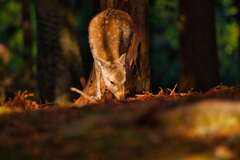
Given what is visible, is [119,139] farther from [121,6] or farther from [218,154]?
[121,6]

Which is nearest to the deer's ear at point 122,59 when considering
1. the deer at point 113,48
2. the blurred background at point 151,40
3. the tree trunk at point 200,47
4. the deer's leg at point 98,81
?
the deer at point 113,48

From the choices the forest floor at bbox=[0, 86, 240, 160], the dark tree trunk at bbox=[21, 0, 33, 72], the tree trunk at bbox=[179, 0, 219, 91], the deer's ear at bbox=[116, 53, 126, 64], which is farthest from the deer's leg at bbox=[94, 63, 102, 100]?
the dark tree trunk at bbox=[21, 0, 33, 72]

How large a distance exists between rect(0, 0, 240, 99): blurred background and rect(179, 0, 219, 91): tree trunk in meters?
9.87

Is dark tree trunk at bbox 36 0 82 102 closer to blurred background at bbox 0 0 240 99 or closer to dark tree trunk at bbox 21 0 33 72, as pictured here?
blurred background at bbox 0 0 240 99

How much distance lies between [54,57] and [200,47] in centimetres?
364

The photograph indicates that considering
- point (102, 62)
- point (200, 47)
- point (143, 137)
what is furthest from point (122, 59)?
point (200, 47)

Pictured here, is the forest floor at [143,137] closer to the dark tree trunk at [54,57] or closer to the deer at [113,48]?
the deer at [113,48]

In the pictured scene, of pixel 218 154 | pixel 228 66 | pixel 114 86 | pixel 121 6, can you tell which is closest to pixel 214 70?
pixel 121 6

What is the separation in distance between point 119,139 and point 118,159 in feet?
1.09

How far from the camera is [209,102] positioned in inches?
255

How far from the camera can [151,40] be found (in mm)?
34531

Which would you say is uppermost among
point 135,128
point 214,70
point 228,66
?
point 135,128

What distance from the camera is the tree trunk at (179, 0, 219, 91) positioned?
65.8 ft

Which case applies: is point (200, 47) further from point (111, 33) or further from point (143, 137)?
point (143, 137)
